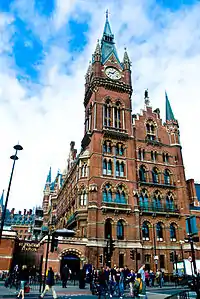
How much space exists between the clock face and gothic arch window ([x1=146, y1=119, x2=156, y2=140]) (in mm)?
9913

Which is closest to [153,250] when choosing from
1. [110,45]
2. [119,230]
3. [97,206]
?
[119,230]

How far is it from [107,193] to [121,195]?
2258mm

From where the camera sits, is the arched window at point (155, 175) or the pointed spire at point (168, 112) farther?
the pointed spire at point (168, 112)

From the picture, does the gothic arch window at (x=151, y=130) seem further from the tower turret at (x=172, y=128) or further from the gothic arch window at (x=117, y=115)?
the gothic arch window at (x=117, y=115)

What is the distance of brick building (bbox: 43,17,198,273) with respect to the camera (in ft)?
118

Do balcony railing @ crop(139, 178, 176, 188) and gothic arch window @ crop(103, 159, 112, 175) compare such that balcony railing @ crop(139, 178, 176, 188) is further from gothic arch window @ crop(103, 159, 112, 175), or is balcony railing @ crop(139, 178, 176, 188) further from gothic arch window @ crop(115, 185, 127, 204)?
gothic arch window @ crop(103, 159, 112, 175)

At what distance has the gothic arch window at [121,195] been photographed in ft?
128

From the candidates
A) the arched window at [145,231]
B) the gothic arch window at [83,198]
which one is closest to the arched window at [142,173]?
the arched window at [145,231]

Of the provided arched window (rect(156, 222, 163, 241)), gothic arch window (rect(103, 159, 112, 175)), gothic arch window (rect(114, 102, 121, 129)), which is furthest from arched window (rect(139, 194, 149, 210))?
gothic arch window (rect(114, 102, 121, 129))

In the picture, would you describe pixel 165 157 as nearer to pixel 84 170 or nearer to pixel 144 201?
pixel 144 201

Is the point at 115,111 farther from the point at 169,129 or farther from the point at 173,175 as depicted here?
the point at 173,175

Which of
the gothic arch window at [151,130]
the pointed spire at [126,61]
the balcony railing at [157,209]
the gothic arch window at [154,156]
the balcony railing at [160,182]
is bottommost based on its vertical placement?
the balcony railing at [157,209]

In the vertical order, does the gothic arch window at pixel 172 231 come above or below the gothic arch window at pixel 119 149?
below

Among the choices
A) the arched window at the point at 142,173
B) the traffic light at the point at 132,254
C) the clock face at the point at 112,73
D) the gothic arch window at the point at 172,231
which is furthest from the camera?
the clock face at the point at 112,73
